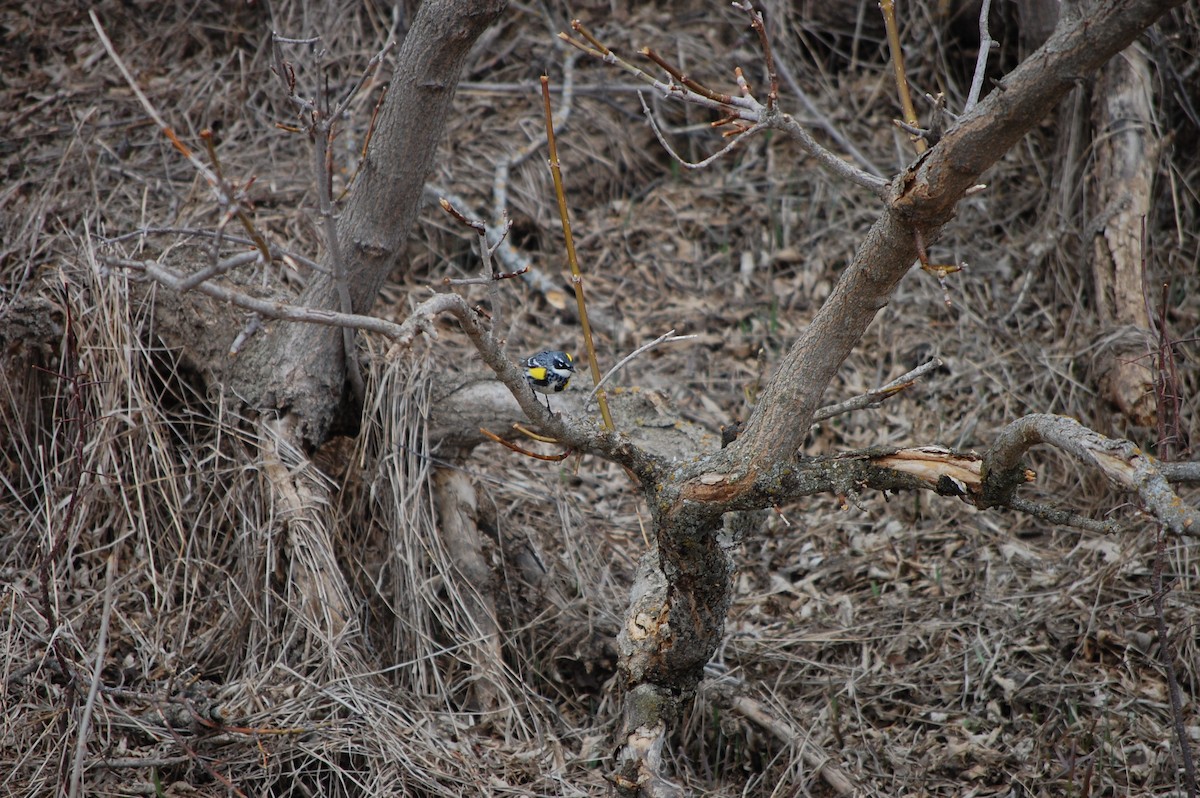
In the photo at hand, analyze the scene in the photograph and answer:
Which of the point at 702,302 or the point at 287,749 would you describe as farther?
the point at 702,302

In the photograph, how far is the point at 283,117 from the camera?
4492 mm

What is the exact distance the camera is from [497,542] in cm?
Result: 334

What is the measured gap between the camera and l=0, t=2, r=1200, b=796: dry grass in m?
2.72

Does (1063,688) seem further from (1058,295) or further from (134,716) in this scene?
(134,716)

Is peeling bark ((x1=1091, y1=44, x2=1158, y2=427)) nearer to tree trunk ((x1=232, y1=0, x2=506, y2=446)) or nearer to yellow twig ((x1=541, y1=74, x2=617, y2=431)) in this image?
yellow twig ((x1=541, y1=74, x2=617, y2=431))

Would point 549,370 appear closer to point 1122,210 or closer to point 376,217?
point 376,217

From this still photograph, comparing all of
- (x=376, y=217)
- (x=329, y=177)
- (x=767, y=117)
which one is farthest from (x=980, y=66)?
(x=376, y=217)

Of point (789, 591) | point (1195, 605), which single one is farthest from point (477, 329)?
point (1195, 605)

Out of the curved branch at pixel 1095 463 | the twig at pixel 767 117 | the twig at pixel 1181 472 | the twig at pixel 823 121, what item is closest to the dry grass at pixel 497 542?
the twig at pixel 823 121

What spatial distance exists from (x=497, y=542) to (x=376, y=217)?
4.03ft

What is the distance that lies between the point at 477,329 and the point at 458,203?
2661 millimetres

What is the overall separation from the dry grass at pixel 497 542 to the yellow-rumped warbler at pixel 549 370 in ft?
1.39

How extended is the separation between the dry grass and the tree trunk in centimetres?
15

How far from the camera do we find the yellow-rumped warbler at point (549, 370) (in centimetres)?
293
